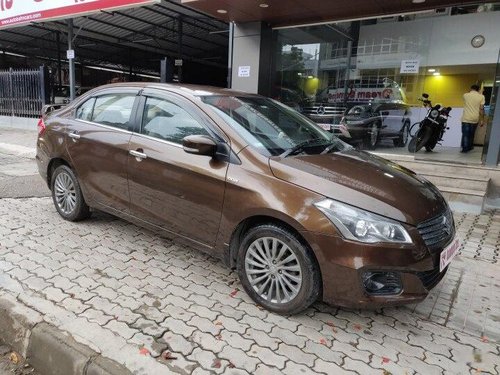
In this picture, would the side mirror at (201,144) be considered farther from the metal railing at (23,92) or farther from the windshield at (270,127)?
the metal railing at (23,92)

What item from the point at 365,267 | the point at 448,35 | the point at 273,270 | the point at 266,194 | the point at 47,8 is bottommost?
the point at 273,270

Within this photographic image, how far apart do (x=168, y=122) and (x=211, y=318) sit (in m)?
1.74

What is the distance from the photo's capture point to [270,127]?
346 cm

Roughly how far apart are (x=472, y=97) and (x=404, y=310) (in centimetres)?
714

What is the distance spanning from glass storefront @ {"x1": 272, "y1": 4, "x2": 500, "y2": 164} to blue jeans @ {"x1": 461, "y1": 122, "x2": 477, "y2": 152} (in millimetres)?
186

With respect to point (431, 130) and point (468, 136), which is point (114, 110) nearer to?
point (431, 130)

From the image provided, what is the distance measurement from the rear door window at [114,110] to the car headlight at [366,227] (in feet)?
7.57

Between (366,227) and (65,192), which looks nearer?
(366,227)

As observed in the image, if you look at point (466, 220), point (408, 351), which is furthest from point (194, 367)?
point (466, 220)

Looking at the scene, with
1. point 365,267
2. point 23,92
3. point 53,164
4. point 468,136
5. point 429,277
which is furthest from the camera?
point 23,92

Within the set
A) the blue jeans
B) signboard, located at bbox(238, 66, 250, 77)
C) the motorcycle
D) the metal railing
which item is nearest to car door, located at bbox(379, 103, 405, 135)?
the motorcycle

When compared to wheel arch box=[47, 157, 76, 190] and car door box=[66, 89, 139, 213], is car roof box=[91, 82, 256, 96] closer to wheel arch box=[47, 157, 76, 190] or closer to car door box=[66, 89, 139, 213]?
car door box=[66, 89, 139, 213]

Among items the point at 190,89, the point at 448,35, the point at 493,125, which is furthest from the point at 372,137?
the point at 190,89

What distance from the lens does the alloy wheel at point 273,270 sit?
9.29 ft
